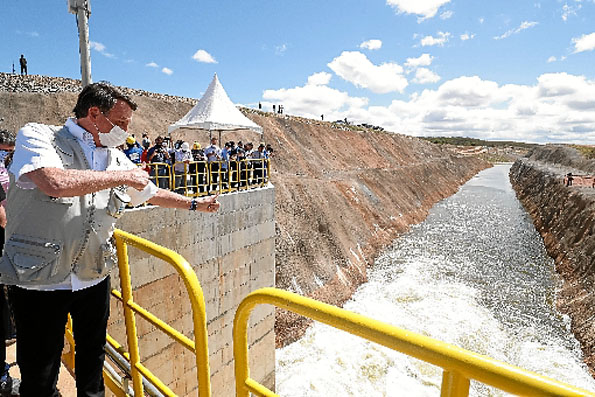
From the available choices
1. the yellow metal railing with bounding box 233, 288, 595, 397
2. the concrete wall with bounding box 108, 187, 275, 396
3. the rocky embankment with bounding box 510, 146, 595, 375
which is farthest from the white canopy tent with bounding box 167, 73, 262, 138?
the rocky embankment with bounding box 510, 146, 595, 375

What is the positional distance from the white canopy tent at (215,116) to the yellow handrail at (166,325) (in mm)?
10577

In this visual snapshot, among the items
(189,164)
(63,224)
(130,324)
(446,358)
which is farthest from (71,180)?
(189,164)

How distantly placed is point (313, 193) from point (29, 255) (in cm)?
2378

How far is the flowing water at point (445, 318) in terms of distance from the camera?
14109mm

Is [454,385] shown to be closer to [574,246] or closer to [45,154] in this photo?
[45,154]

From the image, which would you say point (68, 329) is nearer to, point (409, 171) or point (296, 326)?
point (296, 326)

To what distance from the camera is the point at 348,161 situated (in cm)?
4919

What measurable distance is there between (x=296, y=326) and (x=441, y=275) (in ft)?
42.7

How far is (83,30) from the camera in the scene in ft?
23.0

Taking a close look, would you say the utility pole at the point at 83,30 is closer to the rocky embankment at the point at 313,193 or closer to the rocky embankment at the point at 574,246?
the rocky embankment at the point at 313,193

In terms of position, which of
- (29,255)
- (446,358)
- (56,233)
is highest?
(56,233)

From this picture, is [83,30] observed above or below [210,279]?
above

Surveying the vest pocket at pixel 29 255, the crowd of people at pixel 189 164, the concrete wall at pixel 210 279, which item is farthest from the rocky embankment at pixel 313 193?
the vest pocket at pixel 29 255

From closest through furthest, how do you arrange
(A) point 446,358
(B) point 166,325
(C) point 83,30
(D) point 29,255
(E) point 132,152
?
(A) point 446,358 < (D) point 29,255 < (B) point 166,325 < (C) point 83,30 < (E) point 132,152
